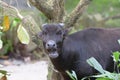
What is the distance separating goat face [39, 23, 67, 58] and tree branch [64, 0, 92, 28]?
0.14 meters

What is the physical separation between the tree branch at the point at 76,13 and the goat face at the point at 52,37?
0.45 ft

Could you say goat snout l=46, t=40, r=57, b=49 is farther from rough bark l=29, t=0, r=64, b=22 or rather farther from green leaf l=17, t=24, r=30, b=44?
green leaf l=17, t=24, r=30, b=44

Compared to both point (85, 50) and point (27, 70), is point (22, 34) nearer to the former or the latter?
point (85, 50)

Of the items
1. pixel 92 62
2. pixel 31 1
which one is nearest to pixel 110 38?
pixel 31 1

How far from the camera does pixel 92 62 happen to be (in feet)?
9.45

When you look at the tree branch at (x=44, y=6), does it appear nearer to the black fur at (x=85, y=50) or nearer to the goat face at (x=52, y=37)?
the goat face at (x=52, y=37)

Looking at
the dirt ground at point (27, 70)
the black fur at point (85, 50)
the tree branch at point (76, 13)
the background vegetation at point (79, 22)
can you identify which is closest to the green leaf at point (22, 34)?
the tree branch at point (76, 13)

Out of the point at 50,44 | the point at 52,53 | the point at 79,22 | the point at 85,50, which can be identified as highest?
the point at 50,44

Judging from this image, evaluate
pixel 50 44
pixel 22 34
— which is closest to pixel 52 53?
pixel 50 44

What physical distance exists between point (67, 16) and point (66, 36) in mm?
336

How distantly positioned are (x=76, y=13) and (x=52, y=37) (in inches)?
15.3

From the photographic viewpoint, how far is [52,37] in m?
5.04

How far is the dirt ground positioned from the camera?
8.94 meters

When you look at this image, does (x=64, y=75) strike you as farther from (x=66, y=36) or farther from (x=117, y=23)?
(x=117, y=23)
